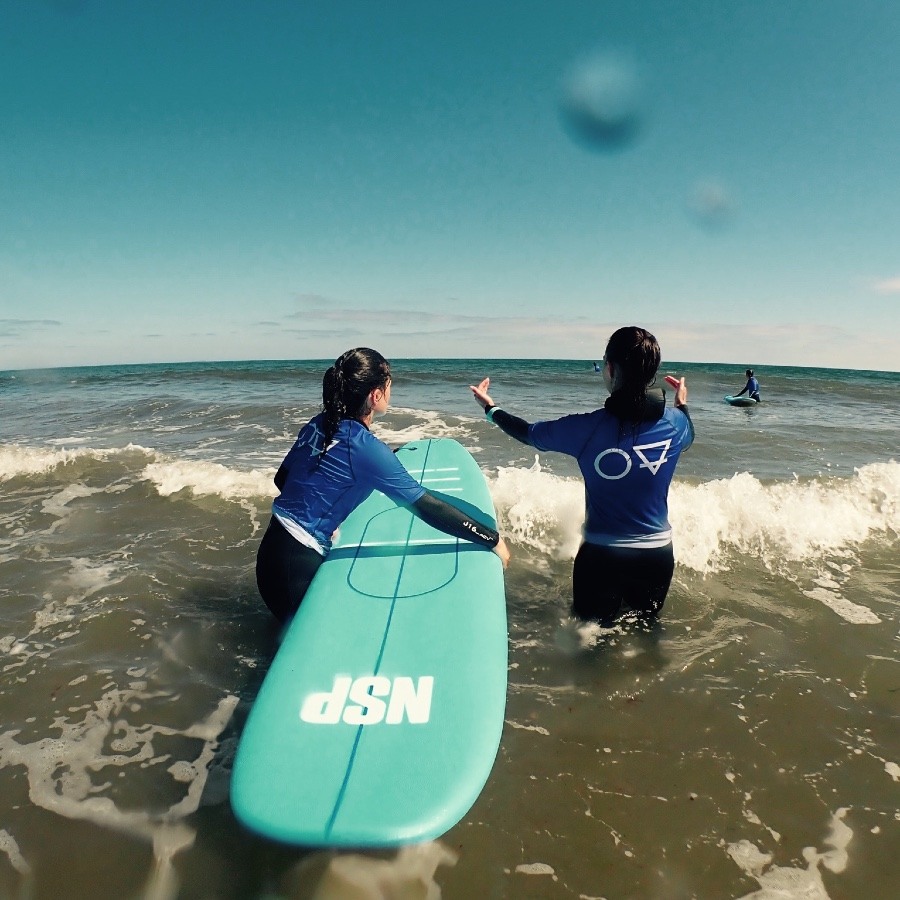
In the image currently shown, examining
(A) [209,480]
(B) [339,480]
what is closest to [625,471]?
(B) [339,480]

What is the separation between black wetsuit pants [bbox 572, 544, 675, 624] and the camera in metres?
2.64

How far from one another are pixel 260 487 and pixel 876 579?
685cm

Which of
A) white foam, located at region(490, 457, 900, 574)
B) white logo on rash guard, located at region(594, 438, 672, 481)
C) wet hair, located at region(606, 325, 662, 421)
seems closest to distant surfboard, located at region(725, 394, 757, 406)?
white foam, located at region(490, 457, 900, 574)

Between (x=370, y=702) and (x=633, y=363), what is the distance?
5.98ft

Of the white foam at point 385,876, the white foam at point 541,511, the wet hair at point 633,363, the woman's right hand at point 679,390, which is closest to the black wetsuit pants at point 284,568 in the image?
the white foam at point 385,876

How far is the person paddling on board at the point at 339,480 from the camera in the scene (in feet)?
8.33

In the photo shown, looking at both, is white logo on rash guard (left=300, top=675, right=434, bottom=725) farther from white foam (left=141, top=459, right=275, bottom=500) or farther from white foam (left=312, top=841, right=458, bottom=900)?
white foam (left=141, top=459, right=275, bottom=500)

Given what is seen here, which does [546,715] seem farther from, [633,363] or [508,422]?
[633,363]

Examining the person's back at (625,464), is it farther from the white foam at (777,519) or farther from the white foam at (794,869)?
the white foam at (777,519)

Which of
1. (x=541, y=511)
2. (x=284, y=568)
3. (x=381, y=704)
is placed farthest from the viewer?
(x=541, y=511)

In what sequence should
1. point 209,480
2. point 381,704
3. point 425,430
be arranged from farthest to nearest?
point 425,430, point 209,480, point 381,704

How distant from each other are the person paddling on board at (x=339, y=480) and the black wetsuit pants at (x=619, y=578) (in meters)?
0.46

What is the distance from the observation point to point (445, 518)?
2645 millimetres

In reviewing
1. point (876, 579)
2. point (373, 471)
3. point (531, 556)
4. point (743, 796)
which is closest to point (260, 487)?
point (531, 556)
